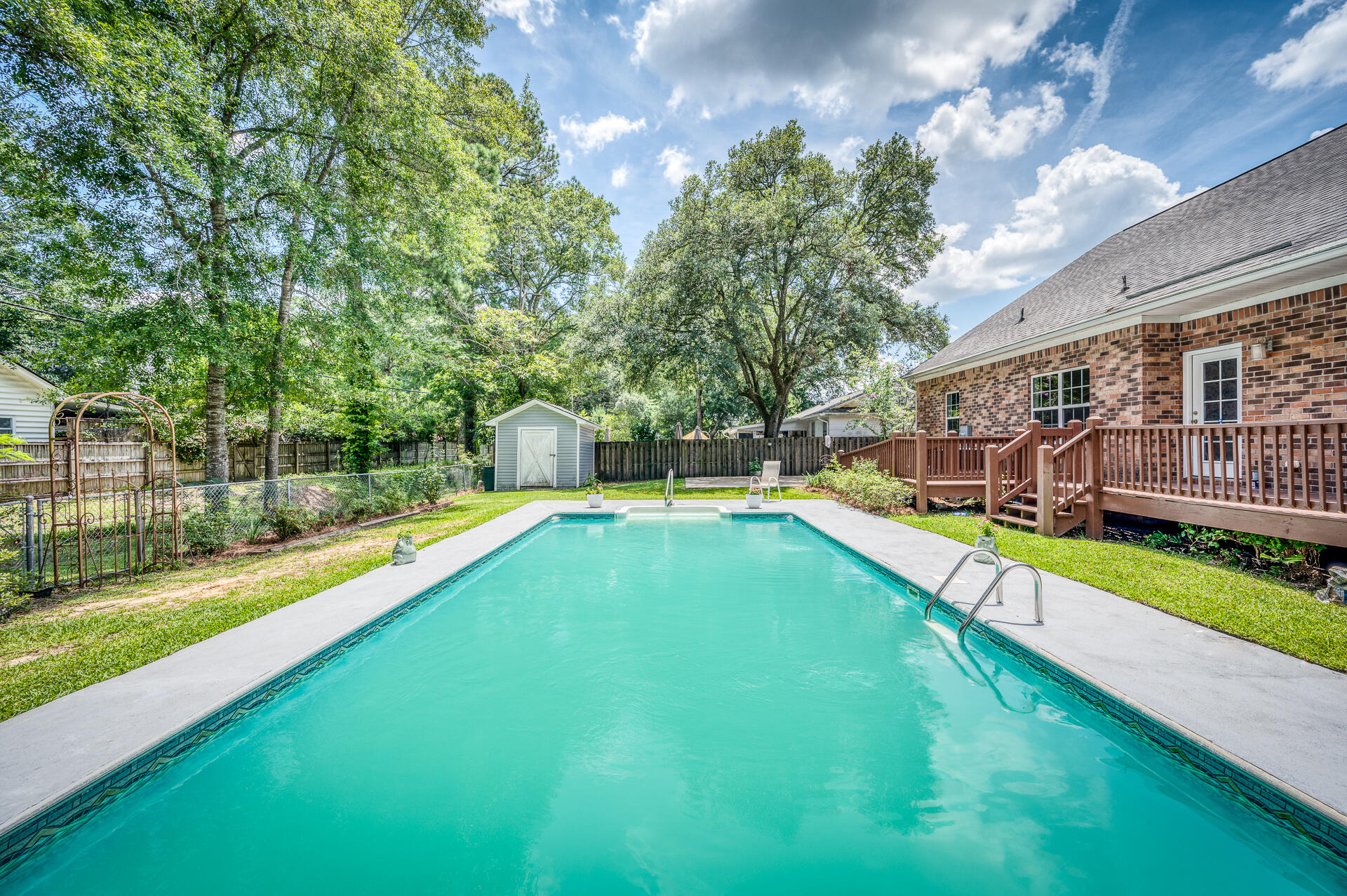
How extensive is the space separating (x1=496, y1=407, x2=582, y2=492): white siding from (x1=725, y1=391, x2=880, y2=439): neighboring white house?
27.4 feet

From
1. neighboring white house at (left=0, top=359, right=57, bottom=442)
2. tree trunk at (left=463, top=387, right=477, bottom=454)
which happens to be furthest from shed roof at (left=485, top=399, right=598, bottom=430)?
neighboring white house at (left=0, top=359, right=57, bottom=442)

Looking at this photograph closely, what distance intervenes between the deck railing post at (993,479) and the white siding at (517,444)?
504 inches

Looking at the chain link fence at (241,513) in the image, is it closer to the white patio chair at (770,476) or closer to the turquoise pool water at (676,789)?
the turquoise pool water at (676,789)

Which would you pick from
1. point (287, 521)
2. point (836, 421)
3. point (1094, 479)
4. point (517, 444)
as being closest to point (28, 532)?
point (287, 521)

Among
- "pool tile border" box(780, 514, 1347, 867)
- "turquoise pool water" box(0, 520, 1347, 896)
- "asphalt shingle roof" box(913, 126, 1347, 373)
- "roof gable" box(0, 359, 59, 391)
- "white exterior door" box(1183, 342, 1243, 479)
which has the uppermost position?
"asphalt shingle roof" box(913, 126, 1347, 373)

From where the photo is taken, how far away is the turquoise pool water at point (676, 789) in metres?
2.31

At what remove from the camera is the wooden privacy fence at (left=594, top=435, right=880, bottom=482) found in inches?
803

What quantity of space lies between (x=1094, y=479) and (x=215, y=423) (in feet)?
48.2

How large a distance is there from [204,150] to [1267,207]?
1639cm

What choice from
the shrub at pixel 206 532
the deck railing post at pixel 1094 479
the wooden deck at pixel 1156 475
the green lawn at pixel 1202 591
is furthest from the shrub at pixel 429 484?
the deck railing post at pixel 1094 479

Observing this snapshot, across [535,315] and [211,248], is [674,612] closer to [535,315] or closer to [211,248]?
[211,248]

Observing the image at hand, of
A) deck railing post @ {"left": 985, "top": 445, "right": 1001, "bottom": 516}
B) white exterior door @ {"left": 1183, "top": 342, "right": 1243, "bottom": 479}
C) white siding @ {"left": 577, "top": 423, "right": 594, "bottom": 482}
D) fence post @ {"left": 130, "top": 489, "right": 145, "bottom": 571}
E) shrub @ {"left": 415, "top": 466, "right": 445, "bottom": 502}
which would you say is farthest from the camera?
white siding @ {"left": 577, "top": 423, "right": 594, "bottom": 482}

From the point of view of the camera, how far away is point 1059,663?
3408 mm

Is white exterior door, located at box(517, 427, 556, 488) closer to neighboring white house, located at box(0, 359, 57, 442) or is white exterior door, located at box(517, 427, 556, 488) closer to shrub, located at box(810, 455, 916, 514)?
shrub, located at box(810, 455, 916, 514)
